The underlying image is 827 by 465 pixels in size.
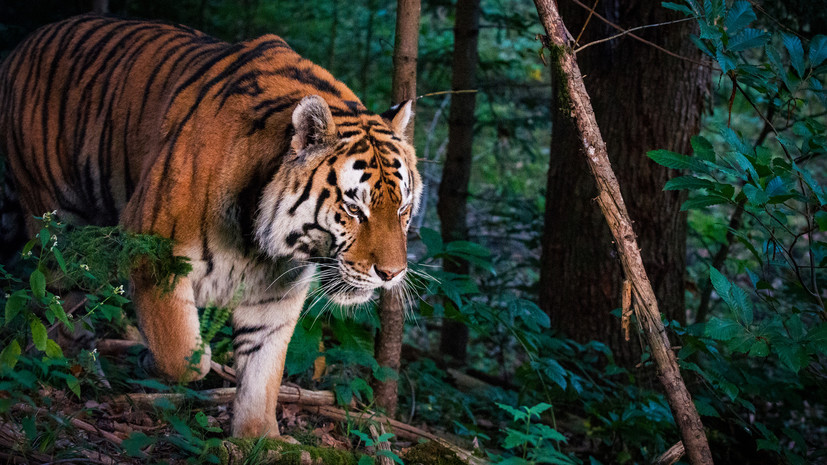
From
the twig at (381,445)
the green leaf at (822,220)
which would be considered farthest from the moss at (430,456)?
the green leaf at (822,220)

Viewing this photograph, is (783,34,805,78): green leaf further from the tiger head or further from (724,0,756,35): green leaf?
the tiger head

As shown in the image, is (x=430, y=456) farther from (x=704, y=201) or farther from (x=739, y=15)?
(x=739, y=15)

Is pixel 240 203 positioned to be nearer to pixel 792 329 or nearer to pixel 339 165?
pixel 339 165

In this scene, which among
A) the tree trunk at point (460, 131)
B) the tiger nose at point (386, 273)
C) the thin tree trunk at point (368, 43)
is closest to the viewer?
the tiger nose at point (386, 273)

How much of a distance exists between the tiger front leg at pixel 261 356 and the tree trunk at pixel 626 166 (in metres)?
2.26

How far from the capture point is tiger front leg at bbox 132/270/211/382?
2.95m

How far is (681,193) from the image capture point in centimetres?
473

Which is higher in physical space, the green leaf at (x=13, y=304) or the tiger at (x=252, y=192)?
the tiger at (x=252, y=192)

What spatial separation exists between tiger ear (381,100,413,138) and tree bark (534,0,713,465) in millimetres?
757

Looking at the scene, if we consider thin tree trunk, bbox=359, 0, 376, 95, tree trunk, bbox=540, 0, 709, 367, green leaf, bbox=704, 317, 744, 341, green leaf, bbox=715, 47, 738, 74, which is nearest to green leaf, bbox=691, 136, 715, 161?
green leaf, bbox=715, 47, 738, 74

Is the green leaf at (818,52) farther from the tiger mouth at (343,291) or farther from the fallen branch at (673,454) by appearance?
the tiger mouth at (343,291)

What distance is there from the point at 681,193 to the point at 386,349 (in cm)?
240

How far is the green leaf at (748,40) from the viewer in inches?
107

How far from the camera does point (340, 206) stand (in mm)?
2889
